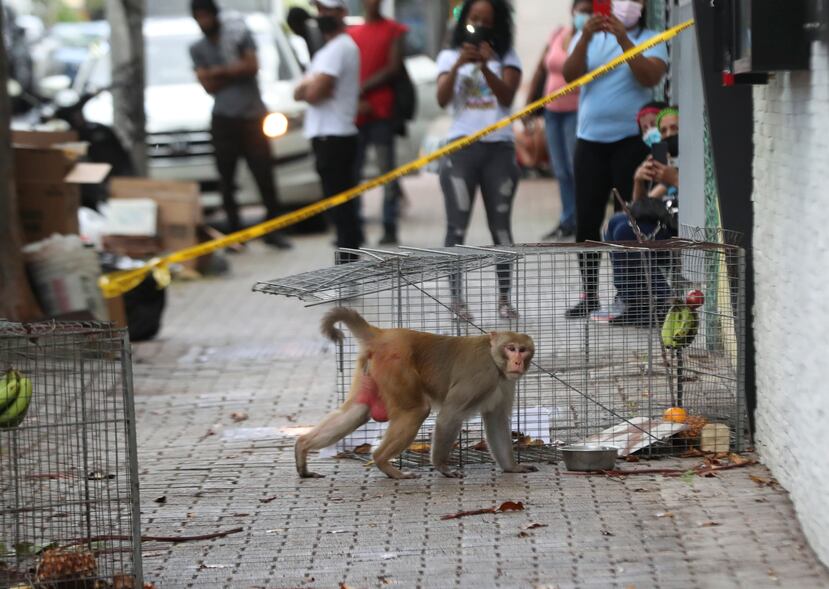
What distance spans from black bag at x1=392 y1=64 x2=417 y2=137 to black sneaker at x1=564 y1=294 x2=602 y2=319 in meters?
7.48

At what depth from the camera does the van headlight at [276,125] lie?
15547 mm

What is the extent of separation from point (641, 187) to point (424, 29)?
33658mm

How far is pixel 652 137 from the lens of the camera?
9047 mm

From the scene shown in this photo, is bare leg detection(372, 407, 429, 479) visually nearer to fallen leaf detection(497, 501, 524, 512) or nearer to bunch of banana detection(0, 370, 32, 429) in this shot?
fallen leaf detection(497, 501, 524, 512)

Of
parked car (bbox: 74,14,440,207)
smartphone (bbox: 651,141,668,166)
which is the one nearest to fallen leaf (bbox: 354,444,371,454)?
smartphone (bbox: 651,141,668,166)

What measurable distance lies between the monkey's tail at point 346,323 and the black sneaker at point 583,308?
1095mm

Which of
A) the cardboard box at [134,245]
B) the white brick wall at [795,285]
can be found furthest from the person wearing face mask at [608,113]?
the cardboard box at [134,245]

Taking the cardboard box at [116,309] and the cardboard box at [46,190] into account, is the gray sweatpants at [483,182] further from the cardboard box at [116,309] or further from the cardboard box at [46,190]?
the cardboard box at [46,190]

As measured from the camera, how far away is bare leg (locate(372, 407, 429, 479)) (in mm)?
6355

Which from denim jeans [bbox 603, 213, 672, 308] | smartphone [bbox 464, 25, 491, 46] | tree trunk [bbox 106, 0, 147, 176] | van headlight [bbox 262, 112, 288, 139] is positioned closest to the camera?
denim jeans [bbox 603, 213, 672, 308]

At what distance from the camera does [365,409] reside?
6465 millimetres

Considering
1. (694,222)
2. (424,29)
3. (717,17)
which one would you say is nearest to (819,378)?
(717,17)

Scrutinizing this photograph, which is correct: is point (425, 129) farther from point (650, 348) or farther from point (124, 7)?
point (650, 348)

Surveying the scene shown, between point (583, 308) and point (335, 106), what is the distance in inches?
223
